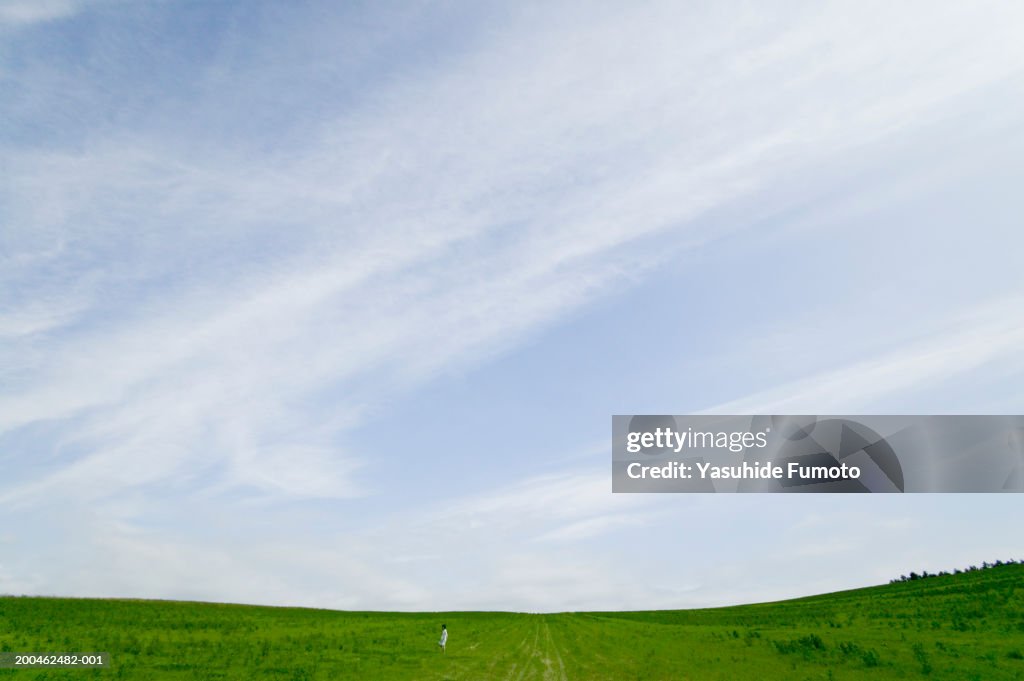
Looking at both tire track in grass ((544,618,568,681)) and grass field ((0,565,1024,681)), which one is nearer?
tire track in grass ((544,618,568,681))

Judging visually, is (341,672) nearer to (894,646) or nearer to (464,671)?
(464,671)

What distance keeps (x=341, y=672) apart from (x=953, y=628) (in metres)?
39.9

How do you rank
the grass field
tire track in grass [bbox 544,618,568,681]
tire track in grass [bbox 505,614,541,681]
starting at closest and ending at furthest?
tire track in grass [bbox 544,618,568,681], tire track in grass [bbox 505,614,541,681], the grass field

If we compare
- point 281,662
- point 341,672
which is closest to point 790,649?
point 341,672

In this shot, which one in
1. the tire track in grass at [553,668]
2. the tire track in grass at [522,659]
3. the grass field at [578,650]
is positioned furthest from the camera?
the grass field at [578,650]

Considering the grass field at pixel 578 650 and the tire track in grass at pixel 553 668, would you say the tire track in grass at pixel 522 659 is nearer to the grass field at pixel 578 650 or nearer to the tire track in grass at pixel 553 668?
the grass field at pixel 578 650

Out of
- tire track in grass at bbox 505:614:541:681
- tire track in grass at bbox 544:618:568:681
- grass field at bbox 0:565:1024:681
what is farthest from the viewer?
grass field at bbox 0:565:1024:681

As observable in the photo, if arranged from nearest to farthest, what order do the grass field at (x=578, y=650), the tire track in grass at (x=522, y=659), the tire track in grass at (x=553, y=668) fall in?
the tire track in grass at (x=553, y=668)
the tire track in grass at (x=522, y=659)
the grass field at (x=578, y=650)

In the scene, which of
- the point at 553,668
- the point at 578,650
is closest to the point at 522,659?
the point at 553,668

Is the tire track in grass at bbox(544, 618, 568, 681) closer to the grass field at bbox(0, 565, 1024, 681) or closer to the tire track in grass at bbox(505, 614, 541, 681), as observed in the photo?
the grass field at bbox(0, 565, 1024, 681)

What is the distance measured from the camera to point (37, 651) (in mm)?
44219

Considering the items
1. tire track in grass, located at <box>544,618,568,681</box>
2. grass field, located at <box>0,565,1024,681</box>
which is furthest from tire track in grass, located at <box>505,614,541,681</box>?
tire track in grass, located at <box>544,618,568,681</box>

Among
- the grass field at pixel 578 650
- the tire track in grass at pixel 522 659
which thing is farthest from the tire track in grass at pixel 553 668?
the tire track in grass at pixel 522 659

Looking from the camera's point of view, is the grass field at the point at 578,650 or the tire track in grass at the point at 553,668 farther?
the grass field at the point at 578,650
